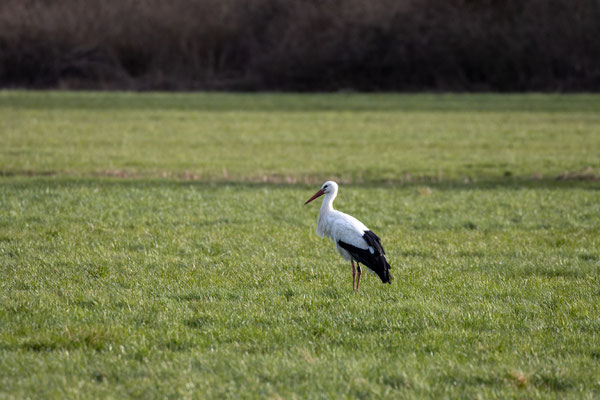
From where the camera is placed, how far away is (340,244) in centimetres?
1066

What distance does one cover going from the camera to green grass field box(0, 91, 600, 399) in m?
7.29

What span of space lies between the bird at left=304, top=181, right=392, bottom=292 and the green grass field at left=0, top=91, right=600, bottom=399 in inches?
15.9

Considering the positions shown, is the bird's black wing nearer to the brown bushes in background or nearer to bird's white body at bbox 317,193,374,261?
bird's white body at bbox 317,193,374,261

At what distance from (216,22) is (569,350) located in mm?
95272

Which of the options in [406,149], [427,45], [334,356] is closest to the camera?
[334,356]

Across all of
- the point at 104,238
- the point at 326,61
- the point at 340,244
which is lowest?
the point at 104,238

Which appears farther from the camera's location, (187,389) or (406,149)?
(406,149)

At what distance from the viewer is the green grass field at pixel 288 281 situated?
7293 mm

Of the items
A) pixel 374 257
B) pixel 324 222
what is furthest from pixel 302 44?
pixel 374 257

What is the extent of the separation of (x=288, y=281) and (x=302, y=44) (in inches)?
3155

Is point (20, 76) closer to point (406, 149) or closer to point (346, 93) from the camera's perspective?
point (346, 93)

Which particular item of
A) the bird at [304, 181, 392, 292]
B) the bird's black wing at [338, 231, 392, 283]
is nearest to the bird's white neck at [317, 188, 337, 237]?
the bird at [304, 181, 392, 292]

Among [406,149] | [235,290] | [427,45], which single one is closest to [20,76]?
[427,45]

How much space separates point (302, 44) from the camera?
88.4m
